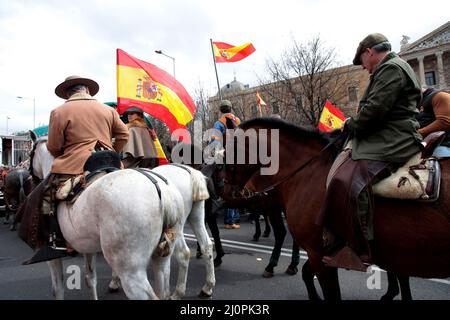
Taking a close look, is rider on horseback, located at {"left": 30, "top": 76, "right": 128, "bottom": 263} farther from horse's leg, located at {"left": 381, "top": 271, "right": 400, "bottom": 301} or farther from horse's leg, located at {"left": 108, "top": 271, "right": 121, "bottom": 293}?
horse's leg, located at {"left": 381, "top": 271, "right": 400, "bottom": 301}

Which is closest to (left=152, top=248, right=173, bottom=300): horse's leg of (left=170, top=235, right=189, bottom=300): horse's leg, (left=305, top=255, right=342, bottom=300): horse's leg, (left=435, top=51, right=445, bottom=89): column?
(left=170, top=235, right=189, bottom=300): horse's leg

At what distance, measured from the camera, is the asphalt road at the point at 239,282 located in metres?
4.70

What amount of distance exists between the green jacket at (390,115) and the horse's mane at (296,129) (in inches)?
26.7

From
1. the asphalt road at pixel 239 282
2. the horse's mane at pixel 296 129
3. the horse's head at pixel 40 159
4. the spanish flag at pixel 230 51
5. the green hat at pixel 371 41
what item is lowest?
the asphalt road at pixel 239 282

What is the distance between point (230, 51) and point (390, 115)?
29.9 feet

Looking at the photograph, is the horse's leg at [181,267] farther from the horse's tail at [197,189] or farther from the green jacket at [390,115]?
the green jacket at [390,115]

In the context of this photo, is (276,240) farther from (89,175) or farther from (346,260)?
(89,175)

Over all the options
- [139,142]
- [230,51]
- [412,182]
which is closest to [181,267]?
[139,142]

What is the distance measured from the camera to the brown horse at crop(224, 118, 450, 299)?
2.64m

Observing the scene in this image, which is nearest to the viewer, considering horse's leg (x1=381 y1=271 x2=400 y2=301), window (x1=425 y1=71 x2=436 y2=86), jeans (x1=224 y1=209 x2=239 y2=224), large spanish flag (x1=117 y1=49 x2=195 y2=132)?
horse's leg (x1=381 y1=271 x2=400 y2=301)

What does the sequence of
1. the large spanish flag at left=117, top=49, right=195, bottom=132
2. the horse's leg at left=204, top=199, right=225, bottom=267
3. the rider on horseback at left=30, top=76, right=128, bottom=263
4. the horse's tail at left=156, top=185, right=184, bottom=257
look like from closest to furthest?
the horse's tail at left=156, top=185, right=184, bottom=257 < the rider on horseback at left=30, top=76, right=128, bottom=263 < the large spanish flag at left=117, top=49, right=195, bottom=132 < the horse's leg at left=204, top=199, right=225, bottom=267

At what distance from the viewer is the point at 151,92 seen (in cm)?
604

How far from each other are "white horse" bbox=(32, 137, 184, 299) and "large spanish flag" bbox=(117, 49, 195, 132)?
9.72 feet

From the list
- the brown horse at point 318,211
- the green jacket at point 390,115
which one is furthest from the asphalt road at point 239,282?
the green jacket at point 390,115
